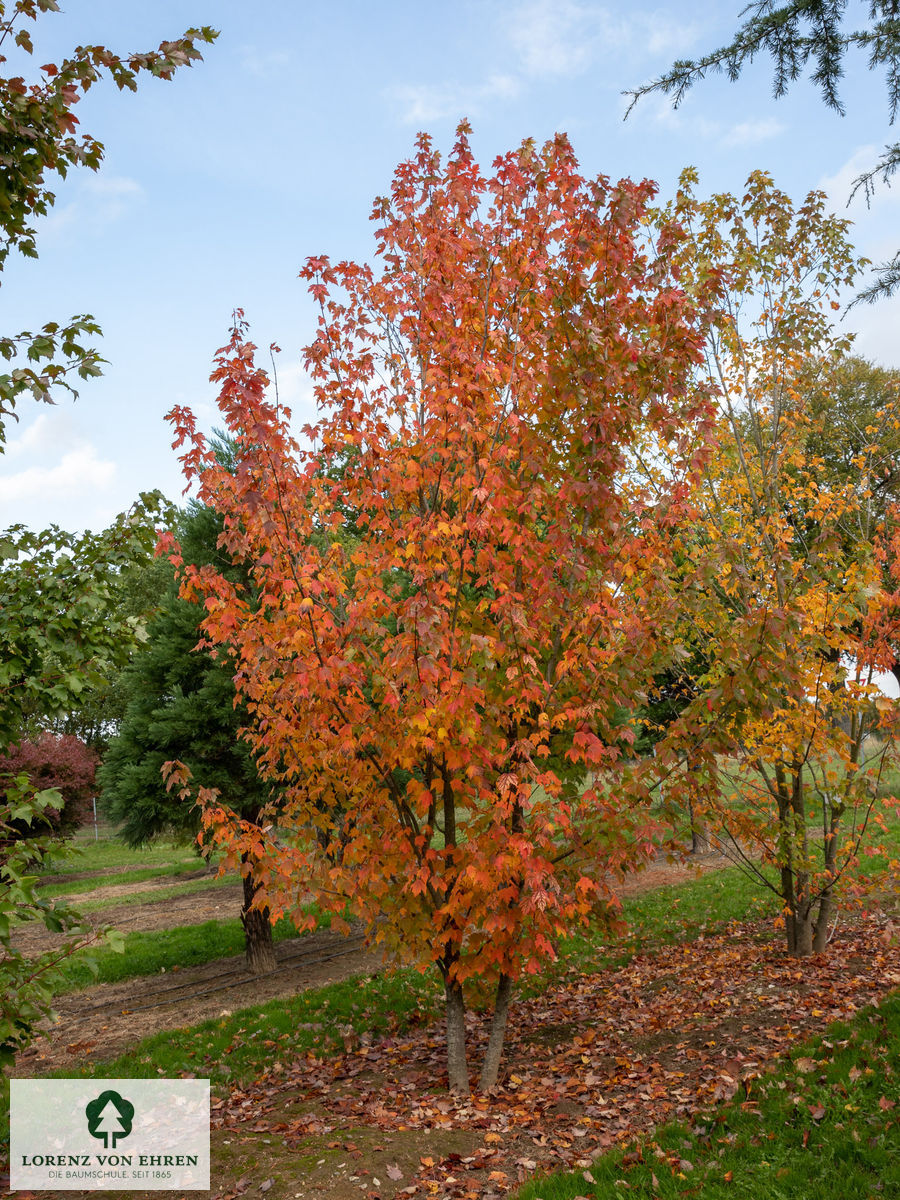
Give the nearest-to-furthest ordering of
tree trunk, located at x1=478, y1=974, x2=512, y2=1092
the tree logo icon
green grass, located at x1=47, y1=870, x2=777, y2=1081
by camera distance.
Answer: the tree logo icon
tree trunk, located at x1=478, y1=974, x2=512, y2=1092
green grass, located at x1=47, y1=870, x2=777, y2=1081

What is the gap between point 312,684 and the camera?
536 cm

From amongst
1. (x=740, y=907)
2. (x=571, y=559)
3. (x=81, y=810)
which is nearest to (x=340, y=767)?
(x=571, y=559)

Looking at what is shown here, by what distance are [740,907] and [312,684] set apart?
8505 mm

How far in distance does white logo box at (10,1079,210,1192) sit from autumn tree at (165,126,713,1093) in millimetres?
1639

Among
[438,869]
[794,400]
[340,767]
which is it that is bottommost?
[438,869]

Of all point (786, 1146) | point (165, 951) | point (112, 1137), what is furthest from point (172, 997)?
point (786, 1146)

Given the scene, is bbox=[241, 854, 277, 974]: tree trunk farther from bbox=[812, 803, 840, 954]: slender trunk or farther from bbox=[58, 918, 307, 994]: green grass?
bbox=[812, 803, 840, 954]: slender trunk

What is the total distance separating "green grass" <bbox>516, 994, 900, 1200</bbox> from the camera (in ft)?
12.5

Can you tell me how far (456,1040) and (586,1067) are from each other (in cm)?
101

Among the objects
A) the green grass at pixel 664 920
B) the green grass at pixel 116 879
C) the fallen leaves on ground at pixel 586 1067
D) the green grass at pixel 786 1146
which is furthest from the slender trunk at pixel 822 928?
the green grass at pixel 116 879

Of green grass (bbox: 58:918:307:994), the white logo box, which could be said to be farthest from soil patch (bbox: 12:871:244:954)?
the white logo box

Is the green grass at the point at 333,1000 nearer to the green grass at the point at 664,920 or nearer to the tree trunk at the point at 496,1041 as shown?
the green grass at the point at 664,920

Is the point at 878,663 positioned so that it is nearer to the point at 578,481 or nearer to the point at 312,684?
the point at 578,481

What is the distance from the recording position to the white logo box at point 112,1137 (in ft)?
16.2
